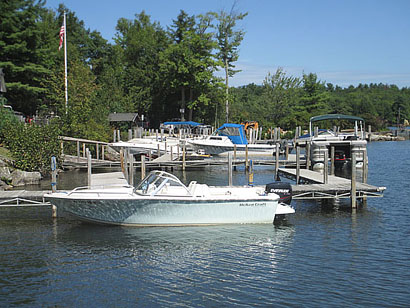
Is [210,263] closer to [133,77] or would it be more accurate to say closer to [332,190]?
[332,190]

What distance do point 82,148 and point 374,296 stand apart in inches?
1184

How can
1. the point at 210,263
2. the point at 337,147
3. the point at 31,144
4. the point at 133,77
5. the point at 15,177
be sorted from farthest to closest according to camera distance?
1. the point at 133,77
2. the point at 337,147
3. the point at 31,144
4. the point at 15,177
5. the point at 210,263

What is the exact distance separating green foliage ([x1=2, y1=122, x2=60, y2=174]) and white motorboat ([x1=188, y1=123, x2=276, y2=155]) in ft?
46.4

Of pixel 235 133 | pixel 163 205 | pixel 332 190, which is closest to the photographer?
pixel 163 205

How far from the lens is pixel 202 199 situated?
1552cm

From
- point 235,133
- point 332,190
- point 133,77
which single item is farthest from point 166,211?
point 133,77

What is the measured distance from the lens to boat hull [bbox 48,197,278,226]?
1561cm

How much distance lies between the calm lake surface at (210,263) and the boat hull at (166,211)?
1.01 ft

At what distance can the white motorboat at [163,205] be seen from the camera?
15562 mm

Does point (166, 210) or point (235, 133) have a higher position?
point (235, 133)

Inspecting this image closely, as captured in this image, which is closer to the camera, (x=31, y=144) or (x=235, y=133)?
(x=31, y=144)

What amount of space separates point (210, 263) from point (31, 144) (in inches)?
746

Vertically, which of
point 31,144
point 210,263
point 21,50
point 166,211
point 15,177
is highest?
point 21,50

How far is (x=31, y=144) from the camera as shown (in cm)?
2786
